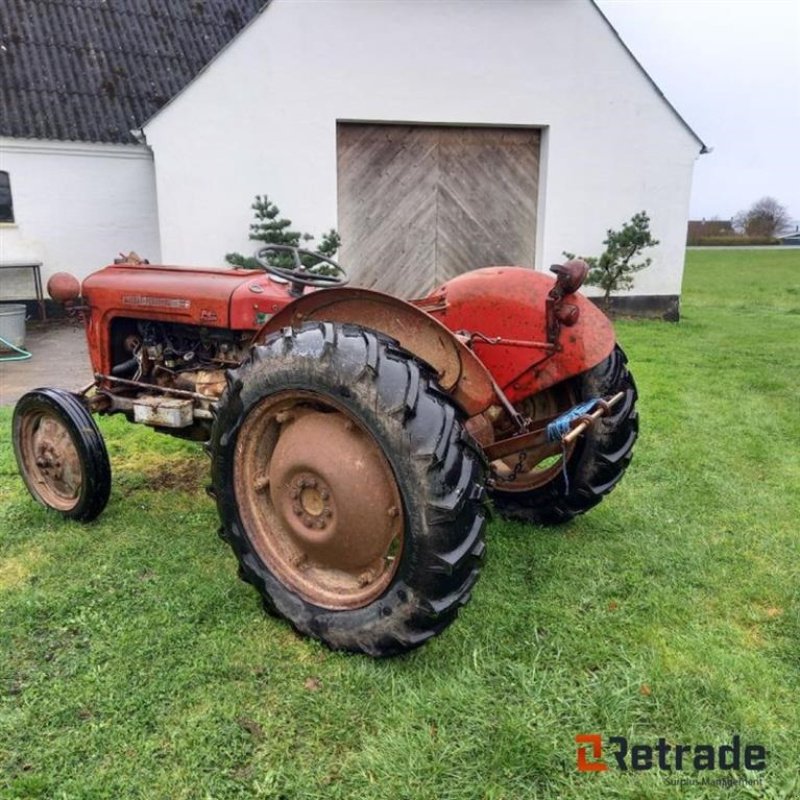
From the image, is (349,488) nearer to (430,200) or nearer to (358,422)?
(358,422)

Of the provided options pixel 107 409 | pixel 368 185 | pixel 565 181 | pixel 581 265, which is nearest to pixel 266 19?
pixel 368 185

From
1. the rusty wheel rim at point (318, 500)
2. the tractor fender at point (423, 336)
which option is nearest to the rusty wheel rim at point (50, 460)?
the rusty wheel rim at point (318, 500)

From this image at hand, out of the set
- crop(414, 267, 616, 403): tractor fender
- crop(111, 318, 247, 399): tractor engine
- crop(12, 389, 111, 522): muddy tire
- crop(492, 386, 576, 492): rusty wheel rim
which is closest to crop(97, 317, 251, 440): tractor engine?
crop(111, 318, 247, 399): tractor engine

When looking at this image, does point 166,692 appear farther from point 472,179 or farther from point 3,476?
point 472,179

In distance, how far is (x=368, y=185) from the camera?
8805 millimetres

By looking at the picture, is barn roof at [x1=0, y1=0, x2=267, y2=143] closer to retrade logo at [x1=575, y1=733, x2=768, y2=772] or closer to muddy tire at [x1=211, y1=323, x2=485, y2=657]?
muddy tire at [x1=211, y1=323, x2=485, y2=657]

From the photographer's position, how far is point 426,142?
8.93 metres

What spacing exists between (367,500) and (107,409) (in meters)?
2.05

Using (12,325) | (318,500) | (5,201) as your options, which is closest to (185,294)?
(318,500)

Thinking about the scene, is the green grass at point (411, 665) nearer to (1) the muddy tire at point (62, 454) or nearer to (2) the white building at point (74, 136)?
(1) the muddy tire at point (62, 454)

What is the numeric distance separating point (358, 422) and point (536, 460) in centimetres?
126

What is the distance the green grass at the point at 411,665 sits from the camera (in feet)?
6.07

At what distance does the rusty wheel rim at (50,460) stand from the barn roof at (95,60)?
Result: 7.72 metres

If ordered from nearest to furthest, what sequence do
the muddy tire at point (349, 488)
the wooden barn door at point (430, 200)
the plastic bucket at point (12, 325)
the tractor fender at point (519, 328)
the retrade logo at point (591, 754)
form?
the retrade logo at point (591, 754), the muddy tire at point (349, 488), the tractor fender at point (519, 328), the plastic bucket at point (12, 325), the wooden barn door at point (430, 200)
